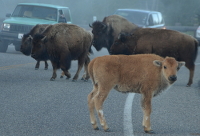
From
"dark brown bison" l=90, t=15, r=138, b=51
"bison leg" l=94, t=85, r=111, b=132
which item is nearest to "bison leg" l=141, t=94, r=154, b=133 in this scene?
"bison leg" l=94, t=85, r=111, b=132

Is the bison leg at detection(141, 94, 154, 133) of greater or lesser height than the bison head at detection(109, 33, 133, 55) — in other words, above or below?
above

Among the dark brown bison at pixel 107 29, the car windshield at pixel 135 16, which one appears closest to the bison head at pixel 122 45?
the dark brown bison at pixel 107 29

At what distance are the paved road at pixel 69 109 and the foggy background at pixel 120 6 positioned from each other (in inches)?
1540

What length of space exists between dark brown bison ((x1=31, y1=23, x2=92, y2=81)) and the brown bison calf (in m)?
6.20

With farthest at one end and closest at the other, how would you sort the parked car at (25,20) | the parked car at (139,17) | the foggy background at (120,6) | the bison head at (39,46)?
the foggy background at (120,6), the parked car at (139,17), the parked car at (25,20), the bison head at (39,46)

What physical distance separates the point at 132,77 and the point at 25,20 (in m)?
14.9

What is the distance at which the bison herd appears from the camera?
7996 mm

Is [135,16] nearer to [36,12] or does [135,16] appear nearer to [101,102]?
[36,12]

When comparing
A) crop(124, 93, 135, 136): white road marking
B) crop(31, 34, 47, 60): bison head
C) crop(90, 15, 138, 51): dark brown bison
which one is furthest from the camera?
crop(90, 15, 138, 51): dark brown bison

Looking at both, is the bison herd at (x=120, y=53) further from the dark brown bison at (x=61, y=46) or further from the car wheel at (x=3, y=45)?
the car wheel at (x=3, y=45)

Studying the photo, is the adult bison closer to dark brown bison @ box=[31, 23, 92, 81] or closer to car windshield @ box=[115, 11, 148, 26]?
dark brown bison @ box=[31, 23, 92, 81]

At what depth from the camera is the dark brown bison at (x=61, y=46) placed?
47.2ft

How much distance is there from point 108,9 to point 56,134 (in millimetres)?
51351

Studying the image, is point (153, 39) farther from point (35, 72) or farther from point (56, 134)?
point (56, 134)
